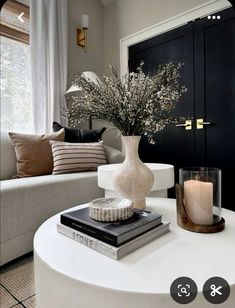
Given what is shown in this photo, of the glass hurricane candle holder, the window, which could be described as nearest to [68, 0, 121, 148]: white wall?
the window

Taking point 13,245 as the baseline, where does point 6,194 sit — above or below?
above

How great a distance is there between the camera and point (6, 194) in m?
1.19

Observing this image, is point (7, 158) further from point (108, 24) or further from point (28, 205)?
point (108, 24)

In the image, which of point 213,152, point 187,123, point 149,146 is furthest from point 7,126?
point 213,152

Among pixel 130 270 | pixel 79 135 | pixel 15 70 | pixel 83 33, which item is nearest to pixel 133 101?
pixel 130 270

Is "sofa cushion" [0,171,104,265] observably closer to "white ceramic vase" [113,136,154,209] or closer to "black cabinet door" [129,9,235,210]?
"white ceramic vase" [113,136,154,209]

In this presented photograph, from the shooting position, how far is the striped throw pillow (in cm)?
171

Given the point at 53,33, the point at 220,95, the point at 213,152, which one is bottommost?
the point at 213,152

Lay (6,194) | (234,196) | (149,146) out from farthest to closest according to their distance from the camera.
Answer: (149,146) < (234,196) < (6,194)

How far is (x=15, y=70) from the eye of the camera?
2.31 metres

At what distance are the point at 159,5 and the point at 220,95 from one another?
127 cm

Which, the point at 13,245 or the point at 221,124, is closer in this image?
the point at 13,245

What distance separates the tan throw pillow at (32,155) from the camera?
170cm

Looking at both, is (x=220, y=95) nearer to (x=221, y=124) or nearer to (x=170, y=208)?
(x=221, y=124)
